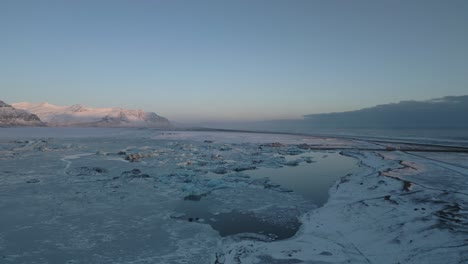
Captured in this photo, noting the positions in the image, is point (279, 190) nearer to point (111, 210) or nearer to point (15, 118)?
point (111, 210)

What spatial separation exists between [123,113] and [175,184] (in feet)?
564

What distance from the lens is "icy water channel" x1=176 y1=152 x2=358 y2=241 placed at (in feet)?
26.5

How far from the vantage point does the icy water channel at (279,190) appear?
809cm

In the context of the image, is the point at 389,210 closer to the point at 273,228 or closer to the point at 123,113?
the point at 273,228

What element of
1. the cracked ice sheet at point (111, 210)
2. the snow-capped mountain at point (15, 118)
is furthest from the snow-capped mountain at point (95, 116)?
the cracked ice sheet at point (111, 210)

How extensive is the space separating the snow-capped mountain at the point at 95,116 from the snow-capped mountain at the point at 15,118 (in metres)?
16.1

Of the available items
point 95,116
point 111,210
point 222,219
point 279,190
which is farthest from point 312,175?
point 95,116

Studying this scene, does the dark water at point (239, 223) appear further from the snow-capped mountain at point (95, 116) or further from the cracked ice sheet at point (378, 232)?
the snow-capped mountain at point (95, 116)

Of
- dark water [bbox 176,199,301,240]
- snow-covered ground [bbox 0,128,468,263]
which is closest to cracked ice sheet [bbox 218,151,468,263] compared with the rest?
snow-covered ground [bbox 0,128,468,263]

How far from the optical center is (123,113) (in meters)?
174

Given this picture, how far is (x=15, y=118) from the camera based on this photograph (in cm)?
11556

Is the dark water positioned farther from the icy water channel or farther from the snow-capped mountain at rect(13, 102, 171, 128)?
the snow-capped mountain at rect(13, 102, 171, 128)

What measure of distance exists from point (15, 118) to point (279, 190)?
131937 mm

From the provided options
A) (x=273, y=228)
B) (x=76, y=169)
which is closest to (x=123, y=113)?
(x=76, y=169)
